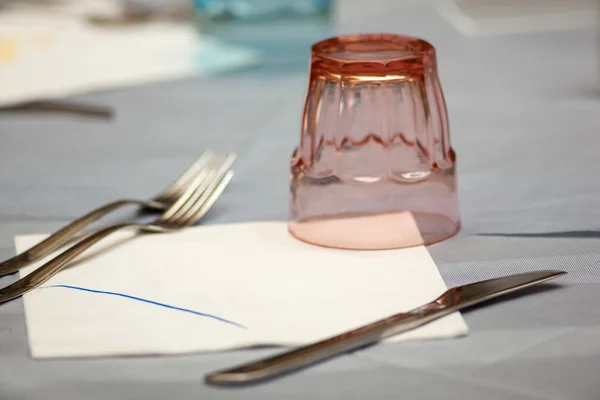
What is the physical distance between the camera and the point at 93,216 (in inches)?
28.5

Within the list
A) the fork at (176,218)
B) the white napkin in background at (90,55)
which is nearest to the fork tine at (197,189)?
the fork at (176,218)

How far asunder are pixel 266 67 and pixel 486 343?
939 millimetres

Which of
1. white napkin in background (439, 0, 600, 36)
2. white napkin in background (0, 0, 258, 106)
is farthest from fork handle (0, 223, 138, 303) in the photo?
white napkin in background (439, 0, 600, 36)

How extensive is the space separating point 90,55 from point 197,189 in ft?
2.45

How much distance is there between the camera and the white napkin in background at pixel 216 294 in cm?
51

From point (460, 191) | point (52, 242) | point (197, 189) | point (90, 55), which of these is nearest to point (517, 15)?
point (90, 55)

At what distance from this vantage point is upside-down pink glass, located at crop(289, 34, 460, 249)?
68cm

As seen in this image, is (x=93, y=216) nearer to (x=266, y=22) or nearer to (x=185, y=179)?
(x=185, y=179)

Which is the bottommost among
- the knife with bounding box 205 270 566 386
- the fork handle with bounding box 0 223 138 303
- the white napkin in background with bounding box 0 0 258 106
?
the knife with bounding box 205 270 566 386

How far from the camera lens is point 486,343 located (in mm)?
494

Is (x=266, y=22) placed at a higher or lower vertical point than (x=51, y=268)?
higher

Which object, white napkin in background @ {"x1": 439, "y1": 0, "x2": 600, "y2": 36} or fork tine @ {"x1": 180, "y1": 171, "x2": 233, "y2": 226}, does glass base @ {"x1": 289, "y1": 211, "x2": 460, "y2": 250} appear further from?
white napkin in background @ {"x1": 439, "y1": 0, "x2": 600, "y2": 36}

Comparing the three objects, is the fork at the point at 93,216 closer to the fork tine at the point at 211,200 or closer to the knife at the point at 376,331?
the fork tine at the point at 211,200

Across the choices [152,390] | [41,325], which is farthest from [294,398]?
[41,325]
